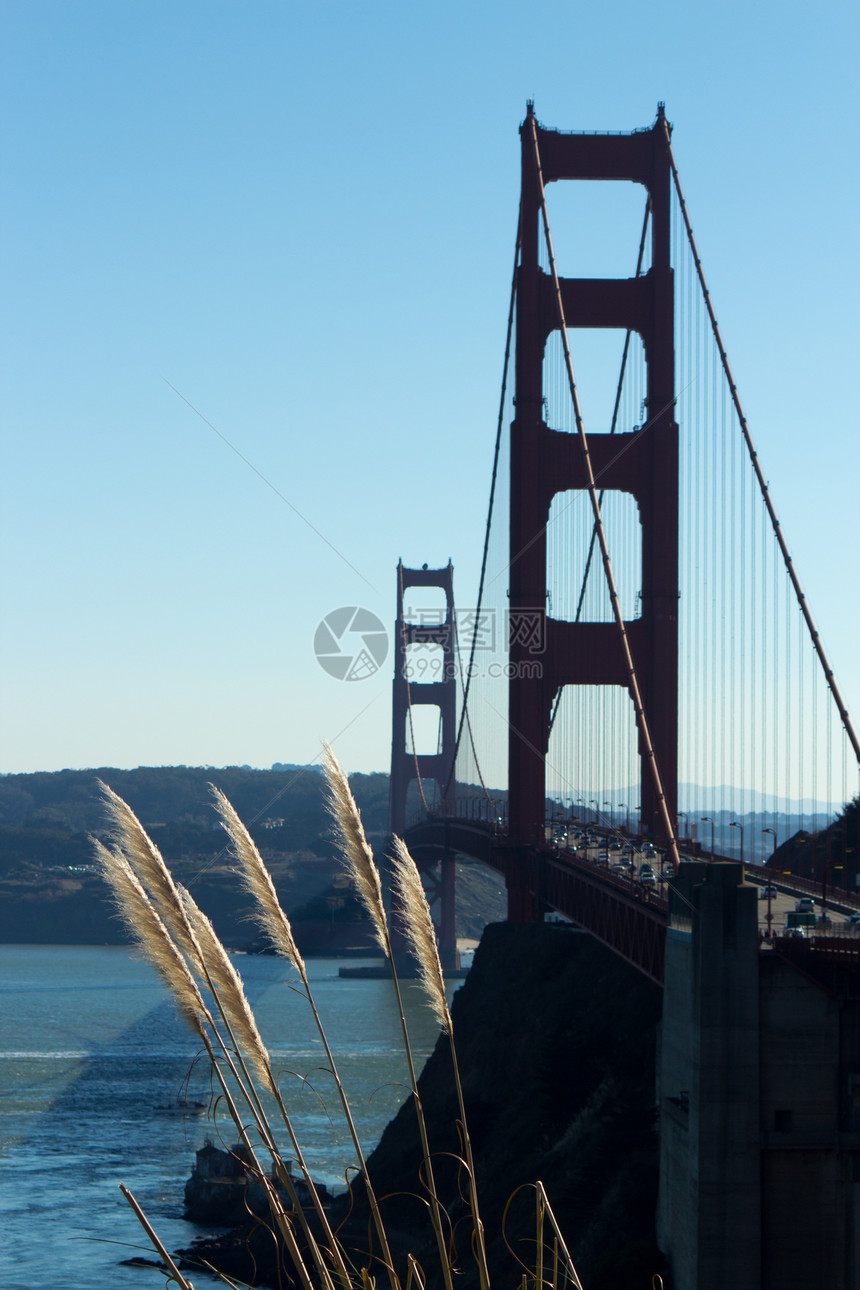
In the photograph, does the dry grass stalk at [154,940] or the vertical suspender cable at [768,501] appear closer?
the dry grass stalk at [154,940]

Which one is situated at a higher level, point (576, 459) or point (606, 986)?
point (576, 459)

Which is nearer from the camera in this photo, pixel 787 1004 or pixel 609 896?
pixel 787 1004

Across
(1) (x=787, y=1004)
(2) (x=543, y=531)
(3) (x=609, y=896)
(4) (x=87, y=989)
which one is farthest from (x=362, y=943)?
(1) (x=787, y=1004)

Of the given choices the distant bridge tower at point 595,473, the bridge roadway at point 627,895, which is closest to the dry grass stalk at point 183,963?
the bridge roadway at point 627,895

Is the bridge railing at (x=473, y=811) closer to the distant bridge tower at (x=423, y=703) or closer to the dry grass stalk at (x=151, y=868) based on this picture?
the distant bridge tower at (x=423, y=703)

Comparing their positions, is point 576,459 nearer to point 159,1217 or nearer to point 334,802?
point 159,1217

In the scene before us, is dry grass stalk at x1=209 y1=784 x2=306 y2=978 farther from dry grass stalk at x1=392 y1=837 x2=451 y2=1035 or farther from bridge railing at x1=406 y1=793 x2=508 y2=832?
bridge railing at x1=406 y1=793 x2=508 y2=832

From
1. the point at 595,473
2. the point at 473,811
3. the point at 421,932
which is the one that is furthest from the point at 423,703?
the point at 421,932
